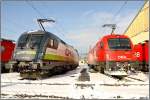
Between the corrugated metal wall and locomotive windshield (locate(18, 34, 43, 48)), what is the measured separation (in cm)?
1814

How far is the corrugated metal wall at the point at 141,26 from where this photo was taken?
35.2 metres

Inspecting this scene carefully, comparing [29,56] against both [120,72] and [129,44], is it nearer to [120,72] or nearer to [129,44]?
[120,72]

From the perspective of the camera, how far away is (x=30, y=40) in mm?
17812

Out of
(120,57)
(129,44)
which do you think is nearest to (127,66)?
(120,57)

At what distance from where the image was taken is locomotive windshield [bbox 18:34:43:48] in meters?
17.6

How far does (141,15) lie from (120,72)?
22.5 meters

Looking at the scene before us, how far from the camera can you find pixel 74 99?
30.8ft

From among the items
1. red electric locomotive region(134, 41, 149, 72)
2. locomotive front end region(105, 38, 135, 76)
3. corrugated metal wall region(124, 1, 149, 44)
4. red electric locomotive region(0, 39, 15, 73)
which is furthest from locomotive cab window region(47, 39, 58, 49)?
corrugated metal wall region(124, 1, 149, 44)

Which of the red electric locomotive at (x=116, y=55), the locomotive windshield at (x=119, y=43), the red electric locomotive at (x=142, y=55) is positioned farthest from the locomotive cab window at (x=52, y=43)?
the red electric locomotive at (x=142, y=55)

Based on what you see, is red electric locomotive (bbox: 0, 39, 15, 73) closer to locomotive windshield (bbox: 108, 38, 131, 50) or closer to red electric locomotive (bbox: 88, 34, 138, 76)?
red electric locomotive (bbox: 88, 34, 138, 76)

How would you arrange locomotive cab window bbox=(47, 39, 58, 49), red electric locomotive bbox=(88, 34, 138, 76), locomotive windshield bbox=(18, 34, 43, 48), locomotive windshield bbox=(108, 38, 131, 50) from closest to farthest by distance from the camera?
1. locomotive windshield bbox=(18, 34, 43, 48)
2. locomotive cab window bbox=(47, 39, 58, 49)
3. red electric locomotive bbox=(88, 34, 138, 76)
4. locomotive windshield bbox=(108, 38, 131, 50)

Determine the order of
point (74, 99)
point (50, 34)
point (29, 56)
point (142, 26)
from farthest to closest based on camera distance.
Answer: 1. point (142, 26)
2. point (50, 34)
3. point (29, 56)
4. point (74, 99)

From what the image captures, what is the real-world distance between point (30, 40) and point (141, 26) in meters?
23.1

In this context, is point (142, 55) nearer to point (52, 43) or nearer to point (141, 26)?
point (52, 43)
